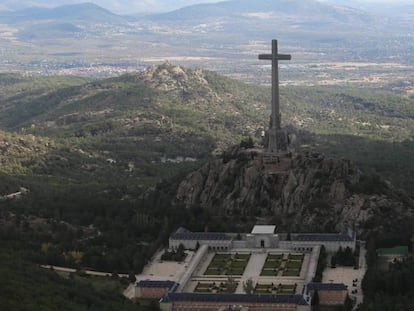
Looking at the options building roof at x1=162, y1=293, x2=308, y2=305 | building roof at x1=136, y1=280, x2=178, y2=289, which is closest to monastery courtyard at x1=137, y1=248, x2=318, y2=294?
building roof at x1=136, y1=280, x2=178, y2=289

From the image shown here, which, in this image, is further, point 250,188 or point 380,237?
point 250,188

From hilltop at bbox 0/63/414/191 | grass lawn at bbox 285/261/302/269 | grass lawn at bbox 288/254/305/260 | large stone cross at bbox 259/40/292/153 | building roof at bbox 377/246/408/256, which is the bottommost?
A: hilltop at bbox 0/63/414/191

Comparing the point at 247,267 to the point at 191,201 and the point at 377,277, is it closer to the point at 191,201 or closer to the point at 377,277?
the point at 377,277

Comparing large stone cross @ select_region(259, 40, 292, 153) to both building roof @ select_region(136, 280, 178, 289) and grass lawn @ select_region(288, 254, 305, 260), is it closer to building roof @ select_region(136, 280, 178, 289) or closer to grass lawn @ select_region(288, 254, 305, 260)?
grass lawn @ select_region(288, 254, 305, 260)

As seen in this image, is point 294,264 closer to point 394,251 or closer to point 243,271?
point 243,271

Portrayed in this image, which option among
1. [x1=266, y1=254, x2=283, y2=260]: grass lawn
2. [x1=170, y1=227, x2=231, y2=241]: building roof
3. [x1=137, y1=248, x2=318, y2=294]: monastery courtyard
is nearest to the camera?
[x1=137, y1=248, x2=318, y2=294]: monastery courtyard

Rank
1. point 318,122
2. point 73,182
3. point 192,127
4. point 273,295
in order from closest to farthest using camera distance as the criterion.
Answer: point 273,295 < point 73,182 < point 192,127 < point 318,122

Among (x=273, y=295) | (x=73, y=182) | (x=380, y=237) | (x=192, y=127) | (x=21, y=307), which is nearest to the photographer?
(x=21, y=307)

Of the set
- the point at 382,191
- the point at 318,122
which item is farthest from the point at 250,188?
the point at 318,122
